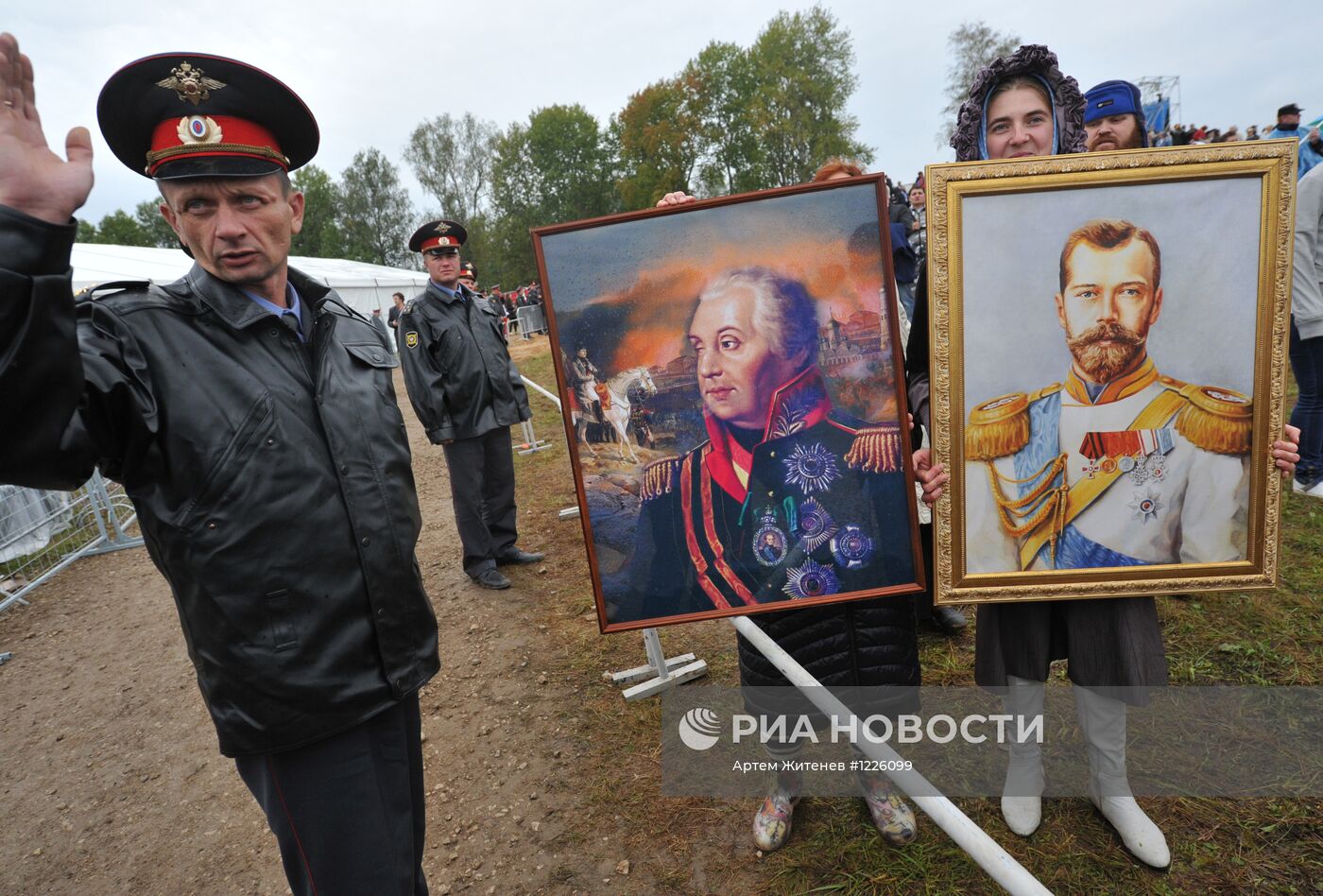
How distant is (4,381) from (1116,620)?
9.23 feet

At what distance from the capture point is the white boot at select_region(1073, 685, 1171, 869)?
2238 millimetres

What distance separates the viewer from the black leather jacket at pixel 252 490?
4.60 ft

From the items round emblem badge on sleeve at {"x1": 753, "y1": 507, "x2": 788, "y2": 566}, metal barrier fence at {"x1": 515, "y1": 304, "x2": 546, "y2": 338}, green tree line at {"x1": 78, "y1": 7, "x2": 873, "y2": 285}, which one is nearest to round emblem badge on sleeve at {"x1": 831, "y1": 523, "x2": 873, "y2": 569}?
round emblem badge on sleeve at {"x1": 753, "y1": 507, "x2": 788, "y2": 566}

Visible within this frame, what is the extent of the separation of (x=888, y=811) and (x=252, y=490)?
2401 mm

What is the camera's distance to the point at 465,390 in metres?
5.09

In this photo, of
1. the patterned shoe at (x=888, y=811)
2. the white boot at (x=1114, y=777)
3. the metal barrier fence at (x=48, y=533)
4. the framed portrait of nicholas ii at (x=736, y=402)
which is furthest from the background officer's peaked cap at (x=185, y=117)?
the metal barrier fence at (x=48, y=533)

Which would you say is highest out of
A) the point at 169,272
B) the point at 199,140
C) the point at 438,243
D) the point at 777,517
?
the point at 169,272

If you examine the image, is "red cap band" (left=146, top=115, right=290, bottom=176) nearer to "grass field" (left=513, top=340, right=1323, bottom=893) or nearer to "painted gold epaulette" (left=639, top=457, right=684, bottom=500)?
"painted gold epaulette" (left=639, top=457, right=684, bottom=500)

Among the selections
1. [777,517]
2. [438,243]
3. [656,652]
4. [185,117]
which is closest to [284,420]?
[185,117]

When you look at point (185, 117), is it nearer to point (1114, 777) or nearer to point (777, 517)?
point (777, 517)

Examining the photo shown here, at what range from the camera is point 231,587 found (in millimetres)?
1502

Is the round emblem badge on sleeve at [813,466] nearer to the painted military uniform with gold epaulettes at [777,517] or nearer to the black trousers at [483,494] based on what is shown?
the painted military uniform with gold epaulettes at [777,517]

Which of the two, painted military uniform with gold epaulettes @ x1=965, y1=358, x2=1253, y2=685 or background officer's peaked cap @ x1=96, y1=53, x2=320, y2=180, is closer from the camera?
background officer's peaked cap @ x1=96, y1=53, x2=320, y2=180

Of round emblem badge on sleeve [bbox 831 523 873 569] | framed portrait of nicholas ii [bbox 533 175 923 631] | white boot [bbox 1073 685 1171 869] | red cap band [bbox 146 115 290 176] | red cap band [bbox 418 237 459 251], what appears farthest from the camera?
red cap band [bbox 418 237 459 251]
